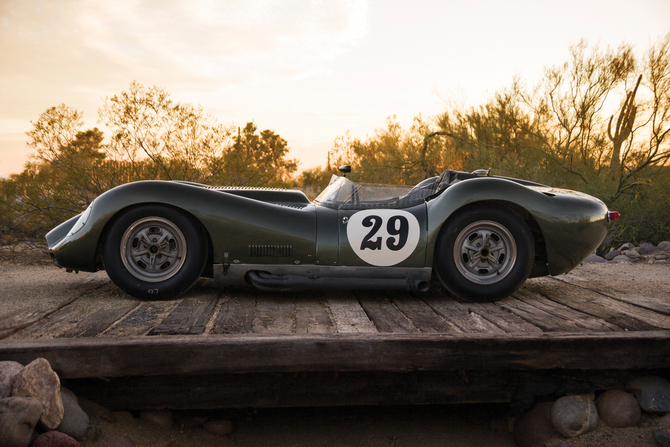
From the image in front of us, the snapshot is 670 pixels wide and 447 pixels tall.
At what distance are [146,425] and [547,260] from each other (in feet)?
9.68

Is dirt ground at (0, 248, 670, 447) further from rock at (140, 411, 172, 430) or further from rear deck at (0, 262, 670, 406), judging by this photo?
rear deck at (0, 262, 670, 406)

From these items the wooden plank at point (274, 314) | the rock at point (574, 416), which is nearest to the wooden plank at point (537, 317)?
the rock at point (574, 416)

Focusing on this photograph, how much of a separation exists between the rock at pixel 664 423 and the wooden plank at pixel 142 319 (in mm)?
2855

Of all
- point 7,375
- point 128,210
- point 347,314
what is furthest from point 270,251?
point 7,375

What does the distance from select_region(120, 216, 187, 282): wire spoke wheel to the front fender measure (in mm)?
1772

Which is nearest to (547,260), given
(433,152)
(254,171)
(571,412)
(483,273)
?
(483,273)

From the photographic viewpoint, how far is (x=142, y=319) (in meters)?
2.73

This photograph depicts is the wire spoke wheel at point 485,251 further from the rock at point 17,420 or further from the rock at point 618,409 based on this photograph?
the rock at point 17,420

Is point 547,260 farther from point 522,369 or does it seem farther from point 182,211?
point 182,211

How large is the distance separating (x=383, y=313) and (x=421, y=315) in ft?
0.82

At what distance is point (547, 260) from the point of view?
3430 millimetres

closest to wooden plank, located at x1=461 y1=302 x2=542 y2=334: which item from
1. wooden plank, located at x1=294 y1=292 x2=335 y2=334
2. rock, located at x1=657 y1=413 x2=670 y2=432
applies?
rock, located at x1=657 y1=413 x2=670 y2=432

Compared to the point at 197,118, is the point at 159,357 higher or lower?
lower

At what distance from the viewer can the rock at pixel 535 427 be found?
8.47 ft
